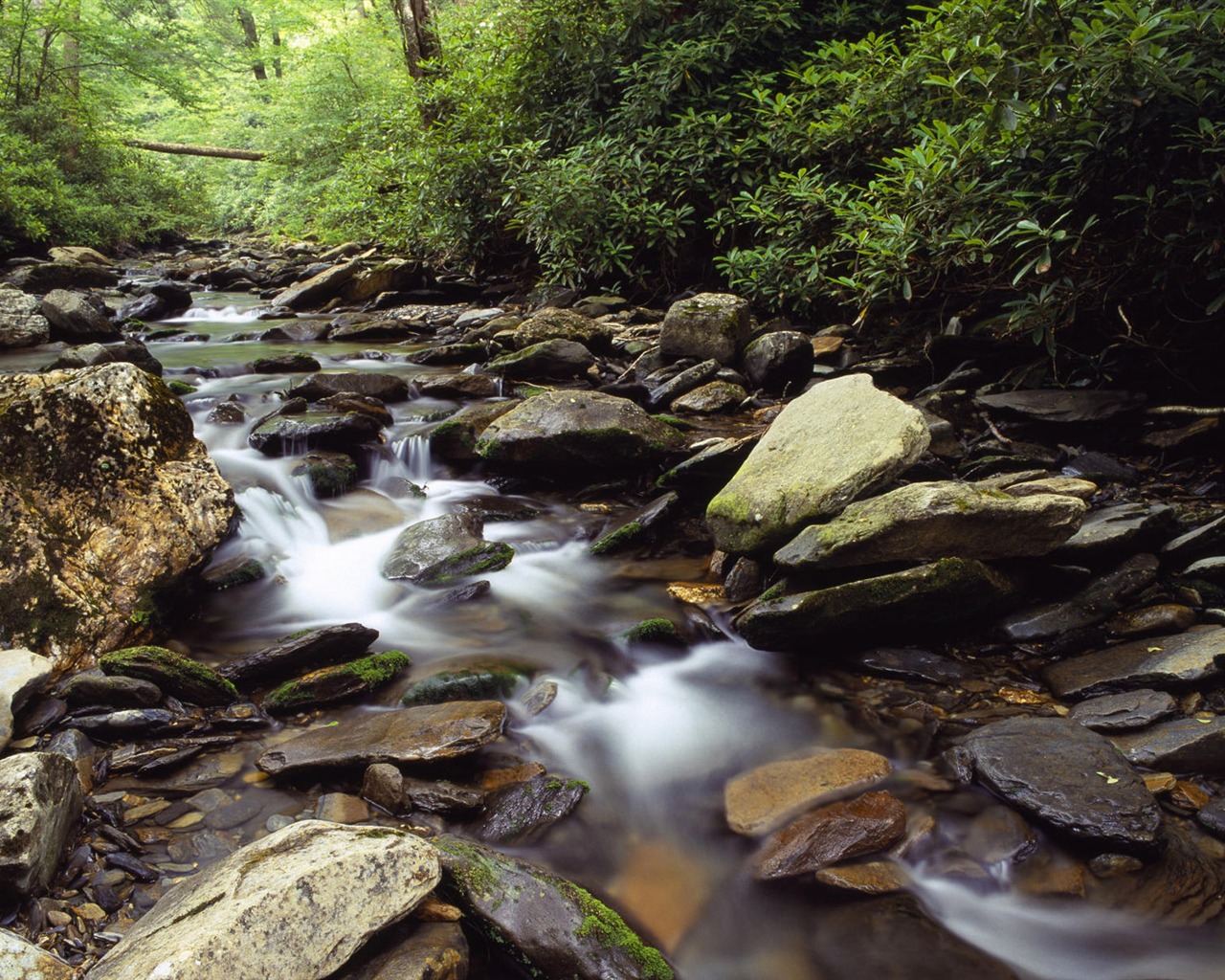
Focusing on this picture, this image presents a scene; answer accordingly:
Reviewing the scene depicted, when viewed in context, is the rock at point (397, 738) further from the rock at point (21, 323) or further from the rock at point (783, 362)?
the rock at point (21, 323)

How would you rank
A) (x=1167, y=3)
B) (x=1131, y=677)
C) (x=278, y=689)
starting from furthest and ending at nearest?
(x=1167, y=3) → (x=278, y=689) → (x=1131, y=677)

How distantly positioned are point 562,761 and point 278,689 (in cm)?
139

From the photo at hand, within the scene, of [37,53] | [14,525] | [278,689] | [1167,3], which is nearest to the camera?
[278,689]

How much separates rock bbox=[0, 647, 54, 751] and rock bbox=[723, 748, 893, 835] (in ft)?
9.27

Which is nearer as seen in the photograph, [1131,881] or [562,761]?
[1131,881]

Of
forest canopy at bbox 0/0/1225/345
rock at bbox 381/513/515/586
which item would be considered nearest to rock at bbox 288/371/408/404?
rock at bbox 381/513/515/586

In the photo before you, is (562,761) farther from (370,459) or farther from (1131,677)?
(370,459)

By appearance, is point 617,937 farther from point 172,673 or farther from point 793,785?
point 172,673

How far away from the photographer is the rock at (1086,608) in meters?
3.66

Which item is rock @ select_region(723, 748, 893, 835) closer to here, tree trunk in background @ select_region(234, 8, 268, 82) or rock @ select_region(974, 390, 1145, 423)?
rock @ select_region(974, 390, 1145, 423)

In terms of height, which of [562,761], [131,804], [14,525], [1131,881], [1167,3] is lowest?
[1131,881]

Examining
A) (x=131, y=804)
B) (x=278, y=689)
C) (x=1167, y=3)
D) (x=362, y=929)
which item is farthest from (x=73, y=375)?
(x=1167, y=3)

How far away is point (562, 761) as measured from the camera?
10.9 ft

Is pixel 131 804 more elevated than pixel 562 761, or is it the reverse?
pixel 131 804
